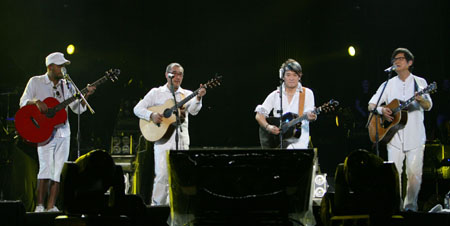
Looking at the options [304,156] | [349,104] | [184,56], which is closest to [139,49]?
[184,56]

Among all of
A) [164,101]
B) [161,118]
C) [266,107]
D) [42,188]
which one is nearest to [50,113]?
[42,188]

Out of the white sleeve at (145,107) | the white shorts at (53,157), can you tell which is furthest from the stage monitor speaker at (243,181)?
the white sleeve at (145,107)

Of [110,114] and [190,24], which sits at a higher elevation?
[190,24]

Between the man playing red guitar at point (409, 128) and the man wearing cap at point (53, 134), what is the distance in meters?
4.19

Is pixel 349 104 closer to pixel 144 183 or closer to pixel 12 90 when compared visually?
pixel 144 183

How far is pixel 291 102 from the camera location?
7.61 metres

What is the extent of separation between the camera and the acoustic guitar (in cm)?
763

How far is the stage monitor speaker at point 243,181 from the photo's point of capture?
13.5ft

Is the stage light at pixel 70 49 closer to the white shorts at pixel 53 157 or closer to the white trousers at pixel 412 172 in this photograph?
the white shorts at pixel 53 157

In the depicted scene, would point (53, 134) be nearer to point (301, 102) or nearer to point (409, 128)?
point (301, 102)

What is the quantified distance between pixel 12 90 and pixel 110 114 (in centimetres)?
220

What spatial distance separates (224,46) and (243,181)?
24.5 feet

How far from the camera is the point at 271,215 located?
4.12 meters

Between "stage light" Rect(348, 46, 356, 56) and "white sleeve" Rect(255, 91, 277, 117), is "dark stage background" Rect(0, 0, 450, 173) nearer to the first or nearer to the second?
"stage light" Rect(348, 46, 356, 56)
